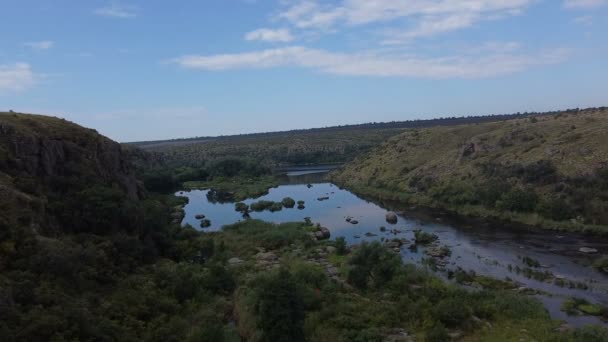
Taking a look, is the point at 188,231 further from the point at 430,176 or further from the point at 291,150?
the point at 291,150

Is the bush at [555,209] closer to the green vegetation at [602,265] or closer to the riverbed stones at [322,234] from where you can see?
the green vegetation at [602,265]

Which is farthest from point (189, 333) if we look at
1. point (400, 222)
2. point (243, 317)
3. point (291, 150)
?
point (291, 150)

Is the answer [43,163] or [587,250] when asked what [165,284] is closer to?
[43,163]

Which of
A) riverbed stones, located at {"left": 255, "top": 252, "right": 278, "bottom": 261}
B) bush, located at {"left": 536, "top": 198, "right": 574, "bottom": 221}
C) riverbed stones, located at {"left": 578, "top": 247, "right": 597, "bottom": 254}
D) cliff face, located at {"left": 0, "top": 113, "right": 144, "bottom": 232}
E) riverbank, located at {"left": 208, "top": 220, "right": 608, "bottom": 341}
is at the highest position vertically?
cliff face, located at {"left": 0, "top": 113, "right": 144, "bottom": 232}

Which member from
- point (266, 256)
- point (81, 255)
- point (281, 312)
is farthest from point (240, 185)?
point (281, 312)

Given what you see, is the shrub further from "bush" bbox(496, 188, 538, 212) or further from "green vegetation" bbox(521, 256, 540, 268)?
"green vegetation" bbox(521, 256, 540, 268)

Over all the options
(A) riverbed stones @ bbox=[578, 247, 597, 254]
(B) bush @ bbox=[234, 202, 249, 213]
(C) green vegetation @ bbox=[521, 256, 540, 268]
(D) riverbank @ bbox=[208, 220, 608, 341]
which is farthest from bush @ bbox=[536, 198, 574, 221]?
(B) bush @ bbox=[234, 202, 249, 213]
